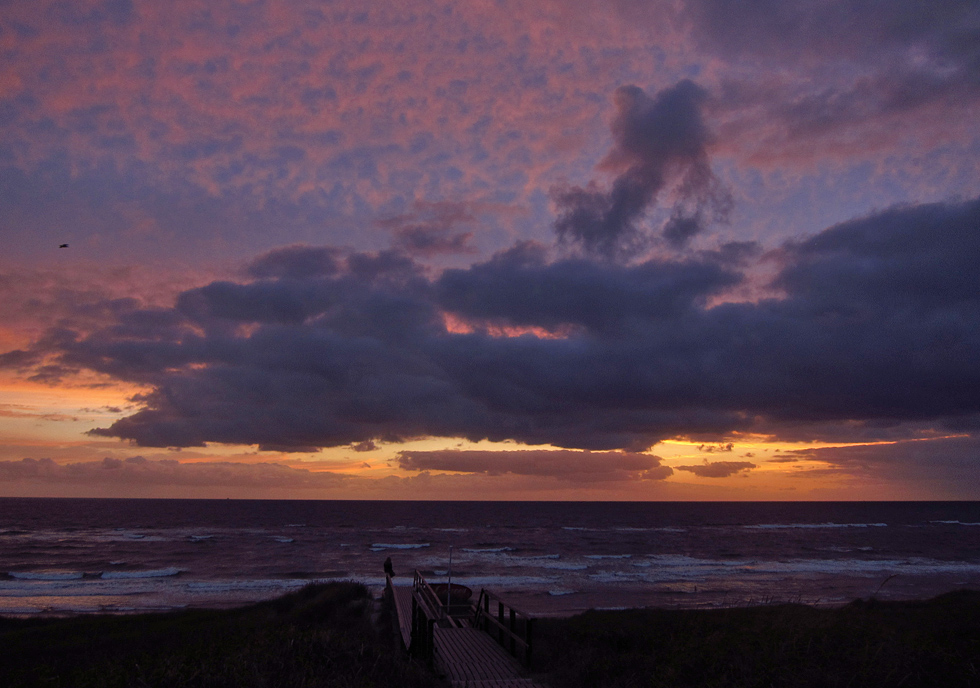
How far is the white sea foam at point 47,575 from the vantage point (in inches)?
1500

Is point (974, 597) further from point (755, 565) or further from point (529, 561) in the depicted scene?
point (529, 561)

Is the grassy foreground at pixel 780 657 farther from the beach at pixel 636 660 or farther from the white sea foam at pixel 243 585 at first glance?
the white sea foam at pixel 243 585

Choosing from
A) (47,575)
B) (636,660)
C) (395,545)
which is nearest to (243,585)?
(47,575)

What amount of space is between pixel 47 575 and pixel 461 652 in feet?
126

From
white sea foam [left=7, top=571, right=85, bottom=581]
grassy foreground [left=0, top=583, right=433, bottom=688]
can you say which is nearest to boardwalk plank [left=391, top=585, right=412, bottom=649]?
grassy foreground [left=0, top=583, right=433, bottom=688]

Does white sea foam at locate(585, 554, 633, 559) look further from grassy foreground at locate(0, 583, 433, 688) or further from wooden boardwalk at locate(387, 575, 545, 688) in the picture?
wooden boardwalk at locate(387, 575, 545, 688)

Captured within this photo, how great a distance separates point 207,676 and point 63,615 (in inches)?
953

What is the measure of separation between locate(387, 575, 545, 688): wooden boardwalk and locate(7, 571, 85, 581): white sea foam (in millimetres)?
32851

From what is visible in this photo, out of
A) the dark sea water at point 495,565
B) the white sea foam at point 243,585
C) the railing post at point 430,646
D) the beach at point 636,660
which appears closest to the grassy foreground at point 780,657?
the beach at point 636,660

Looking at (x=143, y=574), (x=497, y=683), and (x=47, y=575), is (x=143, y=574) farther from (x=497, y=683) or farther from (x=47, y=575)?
(x=497, y=683)

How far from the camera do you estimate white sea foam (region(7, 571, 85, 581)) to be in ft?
125

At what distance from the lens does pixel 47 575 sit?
39.3m

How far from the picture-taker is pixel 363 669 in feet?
31.5

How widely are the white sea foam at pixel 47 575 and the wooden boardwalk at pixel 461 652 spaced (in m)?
32.9
